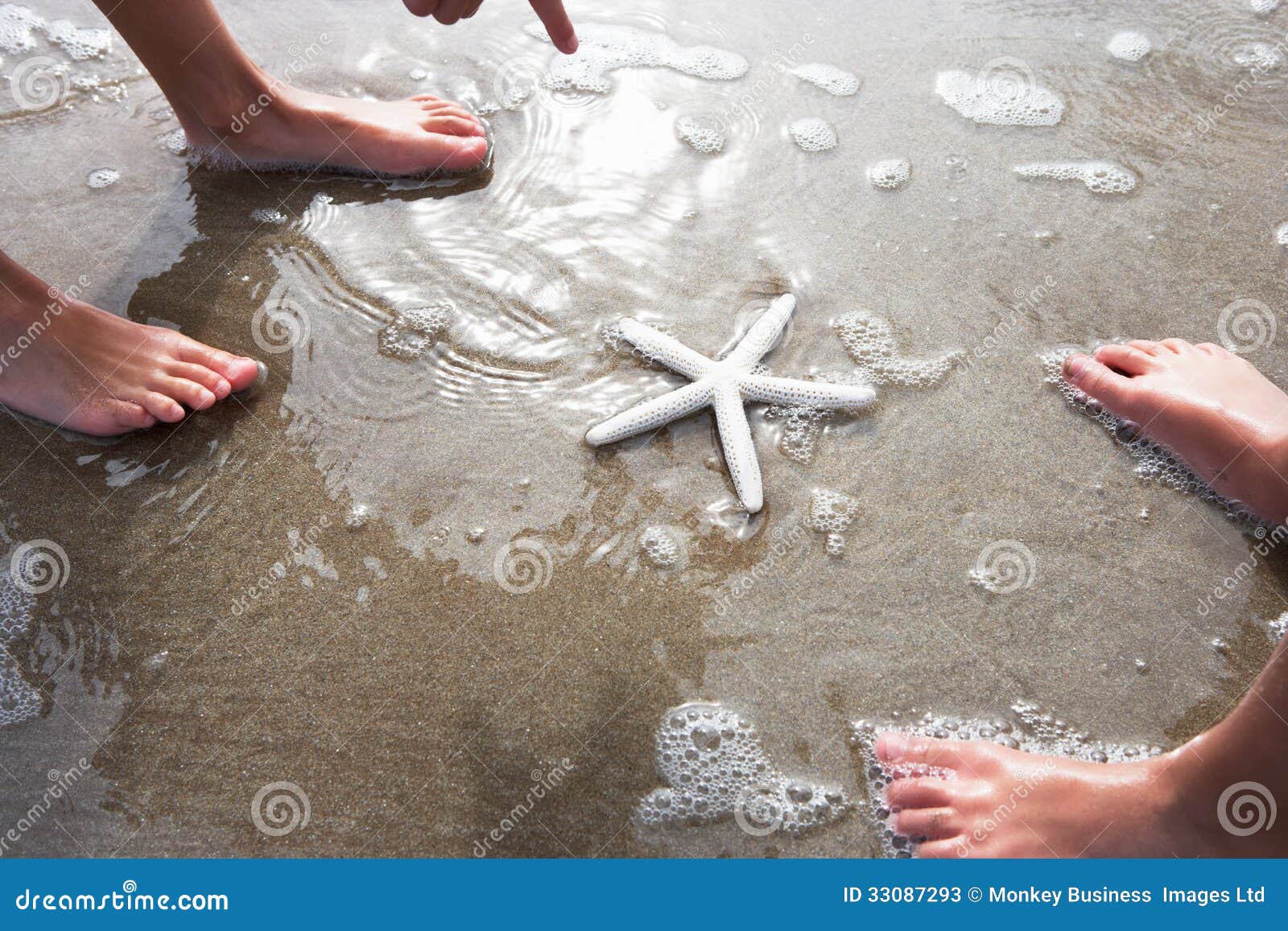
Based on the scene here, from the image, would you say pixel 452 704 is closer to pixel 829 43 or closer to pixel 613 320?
pixel 613 320

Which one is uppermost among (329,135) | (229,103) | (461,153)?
(229,103)

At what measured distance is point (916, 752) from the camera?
2.34 metres

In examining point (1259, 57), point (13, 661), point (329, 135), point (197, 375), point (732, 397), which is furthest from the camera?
point (1259, 57)

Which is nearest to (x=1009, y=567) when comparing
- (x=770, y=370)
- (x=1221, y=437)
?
(x=1221, y=437)

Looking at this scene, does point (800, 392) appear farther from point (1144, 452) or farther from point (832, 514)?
point (1144, 452)

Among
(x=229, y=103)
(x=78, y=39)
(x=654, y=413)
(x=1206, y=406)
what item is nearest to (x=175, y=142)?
(x=229, y=103)

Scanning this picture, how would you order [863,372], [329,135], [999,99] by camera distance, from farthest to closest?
[999,99]
[329,135]
[863,372]

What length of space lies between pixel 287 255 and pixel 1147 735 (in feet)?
10.7

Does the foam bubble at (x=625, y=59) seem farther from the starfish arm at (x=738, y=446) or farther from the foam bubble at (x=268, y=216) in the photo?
the starfish arm at (x=738, y=446)

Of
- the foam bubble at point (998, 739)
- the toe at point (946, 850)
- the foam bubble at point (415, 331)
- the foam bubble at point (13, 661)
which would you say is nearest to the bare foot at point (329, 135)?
the foam bubble at point (415, 331)

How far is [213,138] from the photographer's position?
3.56m

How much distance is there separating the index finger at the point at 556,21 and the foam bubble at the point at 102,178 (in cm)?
208

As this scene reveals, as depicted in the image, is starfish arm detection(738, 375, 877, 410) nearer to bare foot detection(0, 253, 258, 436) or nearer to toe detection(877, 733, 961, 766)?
toe detection(877, 733, 961, 766)

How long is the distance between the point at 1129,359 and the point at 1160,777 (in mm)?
1457
